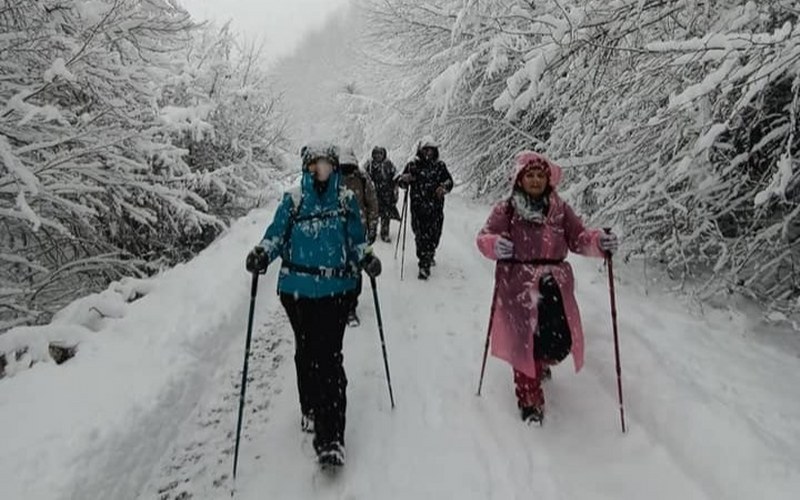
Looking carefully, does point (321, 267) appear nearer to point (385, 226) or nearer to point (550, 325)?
point (550, 325)

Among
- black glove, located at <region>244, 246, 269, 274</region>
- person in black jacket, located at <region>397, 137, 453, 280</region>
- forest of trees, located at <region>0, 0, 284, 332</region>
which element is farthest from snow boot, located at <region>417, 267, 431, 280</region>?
black glove, located at <region>244, 246, 269, 274</region>

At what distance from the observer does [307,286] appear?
12.4 ft

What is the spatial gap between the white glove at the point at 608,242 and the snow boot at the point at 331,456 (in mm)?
2308

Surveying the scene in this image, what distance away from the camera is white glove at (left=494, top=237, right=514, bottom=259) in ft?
13.3

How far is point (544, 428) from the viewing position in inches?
164

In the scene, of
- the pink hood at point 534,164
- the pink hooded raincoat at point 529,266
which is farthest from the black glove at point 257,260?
the pink hood at point 534,164

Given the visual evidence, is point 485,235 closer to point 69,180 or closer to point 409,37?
point 69,180

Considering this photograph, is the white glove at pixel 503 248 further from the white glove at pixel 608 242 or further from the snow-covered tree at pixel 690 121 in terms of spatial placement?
the snow-covered tree at pixel 690 121

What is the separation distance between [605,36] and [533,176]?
1685 mm

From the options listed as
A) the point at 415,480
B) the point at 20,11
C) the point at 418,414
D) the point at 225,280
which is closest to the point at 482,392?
the point at 418,414

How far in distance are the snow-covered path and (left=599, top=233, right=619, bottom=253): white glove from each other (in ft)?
3.65

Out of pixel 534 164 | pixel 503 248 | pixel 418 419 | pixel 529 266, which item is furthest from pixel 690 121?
pixel 418 419

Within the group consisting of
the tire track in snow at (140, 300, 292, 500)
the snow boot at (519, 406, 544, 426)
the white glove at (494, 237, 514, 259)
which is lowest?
the tire track in snow at (140, 300, 292, 500)

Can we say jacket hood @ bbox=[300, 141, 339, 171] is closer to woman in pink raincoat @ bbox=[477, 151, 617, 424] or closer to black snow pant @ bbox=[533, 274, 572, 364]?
woman in pink raincoat @ bbox=[477, 151, 617, 424]
